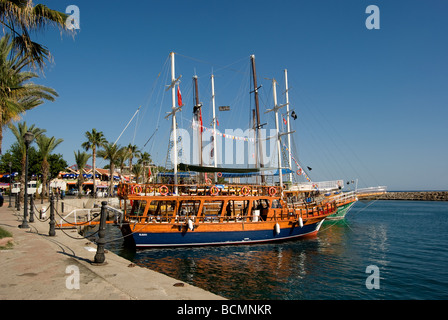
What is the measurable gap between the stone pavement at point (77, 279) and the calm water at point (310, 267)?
4.06 metres

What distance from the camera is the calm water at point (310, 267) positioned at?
34.2ft

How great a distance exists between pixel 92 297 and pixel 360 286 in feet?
33.6

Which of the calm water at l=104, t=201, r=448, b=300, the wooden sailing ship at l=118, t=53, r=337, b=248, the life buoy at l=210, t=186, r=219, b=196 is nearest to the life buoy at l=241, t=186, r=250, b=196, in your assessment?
the wooden sailing ship at l=118, t=53, r=337, b=248

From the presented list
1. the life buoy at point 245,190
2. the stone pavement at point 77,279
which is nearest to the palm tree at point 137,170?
the life buoy at point 245,190

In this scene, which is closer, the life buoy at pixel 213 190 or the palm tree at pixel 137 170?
the life buoy at pixel 213 190

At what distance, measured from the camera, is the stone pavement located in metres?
5.61

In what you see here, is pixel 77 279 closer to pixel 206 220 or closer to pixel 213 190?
pixel 213 190

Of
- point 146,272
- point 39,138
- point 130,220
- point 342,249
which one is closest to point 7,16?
point 146,272

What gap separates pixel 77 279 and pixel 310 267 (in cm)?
1105

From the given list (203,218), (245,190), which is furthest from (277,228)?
(203,218)

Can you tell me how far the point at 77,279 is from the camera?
646cm

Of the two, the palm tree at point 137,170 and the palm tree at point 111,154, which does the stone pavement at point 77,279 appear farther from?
the palm tree at point 137,170

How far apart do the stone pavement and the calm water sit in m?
4.06
